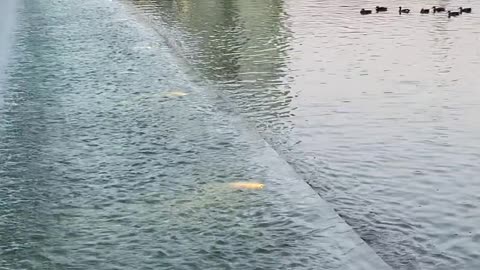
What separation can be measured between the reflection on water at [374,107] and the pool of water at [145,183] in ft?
1.05

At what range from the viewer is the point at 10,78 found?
10453 millimetres

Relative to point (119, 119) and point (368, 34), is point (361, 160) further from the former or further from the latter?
point (368, 34)

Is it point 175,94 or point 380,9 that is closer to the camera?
point 175,94

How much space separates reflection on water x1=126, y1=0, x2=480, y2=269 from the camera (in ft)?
18.0

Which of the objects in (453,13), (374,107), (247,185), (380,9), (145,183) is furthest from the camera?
(380,9)

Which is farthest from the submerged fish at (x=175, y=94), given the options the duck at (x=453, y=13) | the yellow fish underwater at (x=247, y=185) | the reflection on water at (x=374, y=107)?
the duck at (x=453, y=13)

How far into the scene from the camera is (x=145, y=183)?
624cm

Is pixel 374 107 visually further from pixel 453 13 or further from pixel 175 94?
pixel 453 13

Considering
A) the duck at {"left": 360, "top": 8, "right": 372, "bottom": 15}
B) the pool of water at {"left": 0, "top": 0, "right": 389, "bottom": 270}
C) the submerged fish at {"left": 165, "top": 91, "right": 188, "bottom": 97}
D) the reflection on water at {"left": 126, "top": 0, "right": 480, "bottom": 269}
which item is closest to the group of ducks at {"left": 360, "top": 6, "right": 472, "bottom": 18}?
the duck at {"left": 360, "top": 8, "right": 372, "bottom": 15}

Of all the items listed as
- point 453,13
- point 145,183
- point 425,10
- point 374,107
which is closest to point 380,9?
point 425,10

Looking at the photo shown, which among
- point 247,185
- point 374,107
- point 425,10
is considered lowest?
point 425,10

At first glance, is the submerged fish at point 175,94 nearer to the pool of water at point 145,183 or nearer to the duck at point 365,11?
the pool of water at point 145,183

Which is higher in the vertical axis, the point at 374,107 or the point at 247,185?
the point at 247,185

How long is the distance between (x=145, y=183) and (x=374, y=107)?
3.31m
